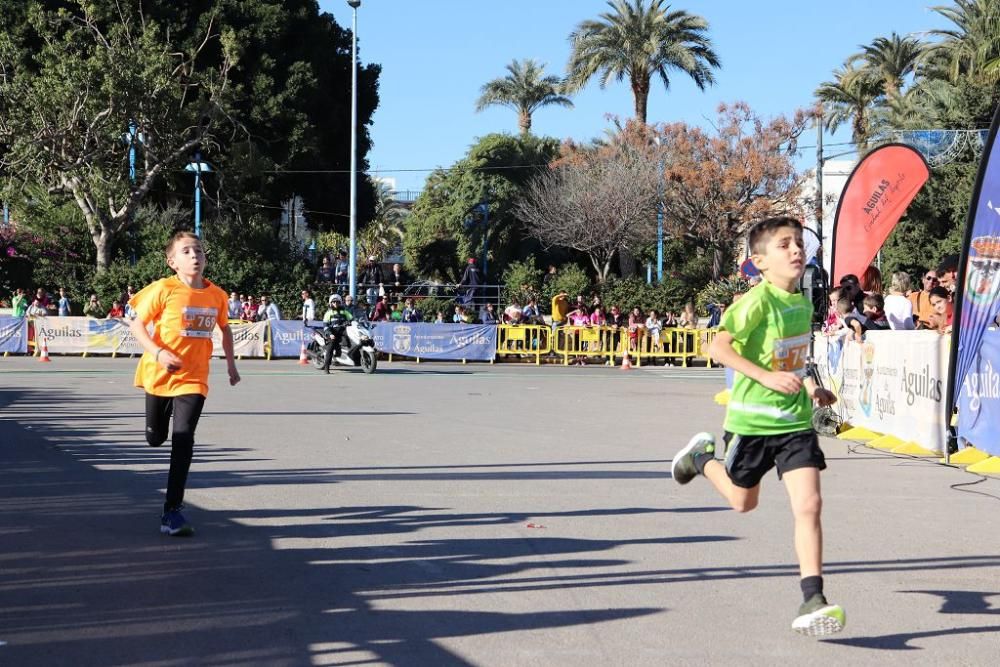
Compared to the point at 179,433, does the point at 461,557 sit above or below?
below

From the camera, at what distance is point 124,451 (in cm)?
1112

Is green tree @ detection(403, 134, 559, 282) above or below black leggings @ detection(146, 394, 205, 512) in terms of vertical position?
above

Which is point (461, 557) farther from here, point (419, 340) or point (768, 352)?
point (419, 340)

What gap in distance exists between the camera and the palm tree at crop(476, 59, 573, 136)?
59.2m

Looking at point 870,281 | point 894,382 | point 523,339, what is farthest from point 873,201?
point 523,339

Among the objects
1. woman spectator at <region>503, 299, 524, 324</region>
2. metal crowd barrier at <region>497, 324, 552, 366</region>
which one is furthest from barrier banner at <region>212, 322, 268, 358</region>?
woman spectator at <region>503, 299, 524, 324</region>

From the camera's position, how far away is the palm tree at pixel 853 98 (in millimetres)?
50188

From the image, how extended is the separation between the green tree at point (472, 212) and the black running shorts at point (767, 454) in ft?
147

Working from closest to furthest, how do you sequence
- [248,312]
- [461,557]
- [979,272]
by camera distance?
1. [461,557]
2. [979,272]
3. [248,312]

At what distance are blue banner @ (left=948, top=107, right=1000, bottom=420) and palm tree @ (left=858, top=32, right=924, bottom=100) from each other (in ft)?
130

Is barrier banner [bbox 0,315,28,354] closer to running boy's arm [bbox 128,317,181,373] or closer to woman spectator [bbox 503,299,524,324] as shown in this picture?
woman spectator [bbox 503,299,524,324]

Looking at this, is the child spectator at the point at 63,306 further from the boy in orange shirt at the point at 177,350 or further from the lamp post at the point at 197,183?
the boy in orange shirt at the point at 177,350

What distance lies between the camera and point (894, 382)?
41.2 ft

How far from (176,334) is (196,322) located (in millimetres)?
134
